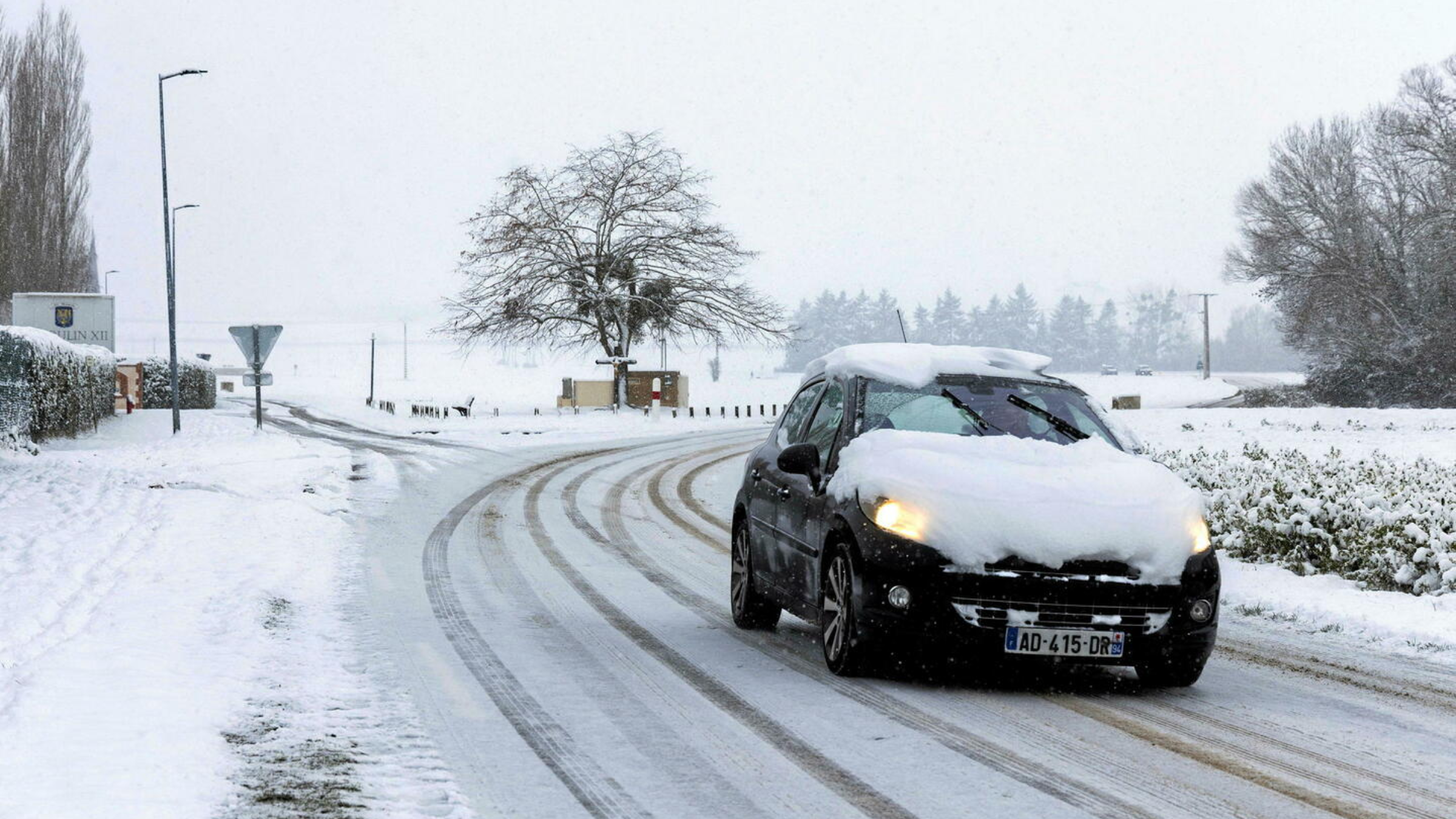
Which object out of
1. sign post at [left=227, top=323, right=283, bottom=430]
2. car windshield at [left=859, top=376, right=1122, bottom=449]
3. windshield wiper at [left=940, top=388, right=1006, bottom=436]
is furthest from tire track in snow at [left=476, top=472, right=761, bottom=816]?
sign post at [left=227, top=323, right=283, bottom=430]

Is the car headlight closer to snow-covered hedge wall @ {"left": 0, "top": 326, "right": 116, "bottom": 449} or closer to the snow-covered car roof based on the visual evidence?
the snow-covered car roof

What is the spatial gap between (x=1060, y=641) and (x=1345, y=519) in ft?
19.5

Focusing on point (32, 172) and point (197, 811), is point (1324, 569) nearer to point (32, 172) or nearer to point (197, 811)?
point (197, 811)

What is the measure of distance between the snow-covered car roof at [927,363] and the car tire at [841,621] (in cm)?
122

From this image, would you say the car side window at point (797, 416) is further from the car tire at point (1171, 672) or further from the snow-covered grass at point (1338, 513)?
the snow-covered grass at point (1338, 513)

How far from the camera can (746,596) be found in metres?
8.40

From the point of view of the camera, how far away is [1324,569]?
10.6 meters

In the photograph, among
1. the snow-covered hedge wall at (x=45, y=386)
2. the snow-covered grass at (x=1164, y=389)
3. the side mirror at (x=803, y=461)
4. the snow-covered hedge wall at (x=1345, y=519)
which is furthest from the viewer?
the snow-covered grass at (x=1164, y=389)

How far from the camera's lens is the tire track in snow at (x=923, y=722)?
4.46 meters

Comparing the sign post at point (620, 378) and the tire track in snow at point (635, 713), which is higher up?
the sign post at point (620, 378)

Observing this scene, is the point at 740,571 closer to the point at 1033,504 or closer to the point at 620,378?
the point at 1033,504

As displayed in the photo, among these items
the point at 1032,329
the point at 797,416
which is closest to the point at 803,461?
the point at 797,416

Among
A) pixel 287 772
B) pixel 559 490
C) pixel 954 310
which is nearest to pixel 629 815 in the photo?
pixel 287 772

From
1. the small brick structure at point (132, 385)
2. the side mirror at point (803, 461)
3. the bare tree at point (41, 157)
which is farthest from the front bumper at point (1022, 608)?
the bare tree at point (41, 157)
